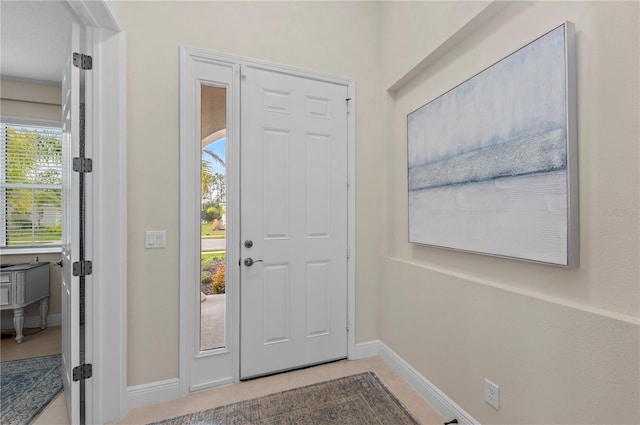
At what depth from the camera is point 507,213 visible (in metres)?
1.46

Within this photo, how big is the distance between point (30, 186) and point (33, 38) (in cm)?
155

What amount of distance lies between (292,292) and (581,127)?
193 centimetres

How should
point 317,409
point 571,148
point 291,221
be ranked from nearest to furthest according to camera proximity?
point 571,148 < point 317,409 < point 291,221

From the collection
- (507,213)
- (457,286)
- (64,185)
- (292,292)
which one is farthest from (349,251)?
(64,185)


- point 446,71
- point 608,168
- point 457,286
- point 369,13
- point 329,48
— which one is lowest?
point 457,286

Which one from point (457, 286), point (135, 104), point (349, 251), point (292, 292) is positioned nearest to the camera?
point (457, 286)

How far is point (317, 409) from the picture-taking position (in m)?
1.86

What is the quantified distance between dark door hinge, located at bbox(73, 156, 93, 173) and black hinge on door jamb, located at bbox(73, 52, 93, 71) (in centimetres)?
52

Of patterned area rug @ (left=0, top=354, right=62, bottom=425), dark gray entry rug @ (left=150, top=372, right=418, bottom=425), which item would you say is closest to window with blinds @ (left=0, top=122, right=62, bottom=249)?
patterned area rug @ (left=0, top=354, right=62, bottom=425)

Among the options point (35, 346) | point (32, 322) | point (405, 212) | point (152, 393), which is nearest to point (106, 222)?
point (152, 393)

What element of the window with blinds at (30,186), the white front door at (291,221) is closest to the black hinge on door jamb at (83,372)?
the white front door at (291,221)

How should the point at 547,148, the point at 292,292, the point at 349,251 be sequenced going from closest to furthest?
the point at 547,148
the point at 292,292
the point at 349,251

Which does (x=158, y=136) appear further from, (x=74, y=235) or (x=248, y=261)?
(x=248, y=261)

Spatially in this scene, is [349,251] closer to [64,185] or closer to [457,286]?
[457,286]
